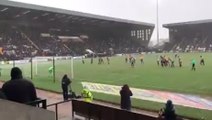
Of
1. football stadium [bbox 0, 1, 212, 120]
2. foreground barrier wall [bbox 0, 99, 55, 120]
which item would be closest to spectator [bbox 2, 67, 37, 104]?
foreground barrier wall [bbox 0, 99, 55, 120]

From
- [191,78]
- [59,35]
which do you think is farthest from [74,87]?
[59,35]

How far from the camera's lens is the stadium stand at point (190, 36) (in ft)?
394

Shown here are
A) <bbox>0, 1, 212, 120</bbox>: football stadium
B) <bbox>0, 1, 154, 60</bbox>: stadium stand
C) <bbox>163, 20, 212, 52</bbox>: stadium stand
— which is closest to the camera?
<bbox>0, 1, 212, 120</bbox>: football stadium

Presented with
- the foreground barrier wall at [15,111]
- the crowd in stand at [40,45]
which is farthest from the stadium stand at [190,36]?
the foreground barrier wall at [15,111]

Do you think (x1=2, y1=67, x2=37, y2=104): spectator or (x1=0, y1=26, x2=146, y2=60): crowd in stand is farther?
(x1=0, y1=26, x2=146, y2=60): crowd in stand

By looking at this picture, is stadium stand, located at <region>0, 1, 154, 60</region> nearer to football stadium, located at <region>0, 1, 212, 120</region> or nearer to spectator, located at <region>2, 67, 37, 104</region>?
football stadium, located at <region>0, 1, 212, 120</region>

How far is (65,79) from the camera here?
2123 cm

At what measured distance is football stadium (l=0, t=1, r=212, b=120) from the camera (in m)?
24.4

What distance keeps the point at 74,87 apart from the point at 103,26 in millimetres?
81047

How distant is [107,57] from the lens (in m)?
68.7

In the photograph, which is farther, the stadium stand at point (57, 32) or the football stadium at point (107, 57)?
the stadium stand at point (57, 32)

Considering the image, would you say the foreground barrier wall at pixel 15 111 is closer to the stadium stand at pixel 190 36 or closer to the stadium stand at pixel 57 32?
the stadium stand at pixel 57 32

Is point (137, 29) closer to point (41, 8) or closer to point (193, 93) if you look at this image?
point (41, 8)

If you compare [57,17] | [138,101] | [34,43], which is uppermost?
[57,17]
